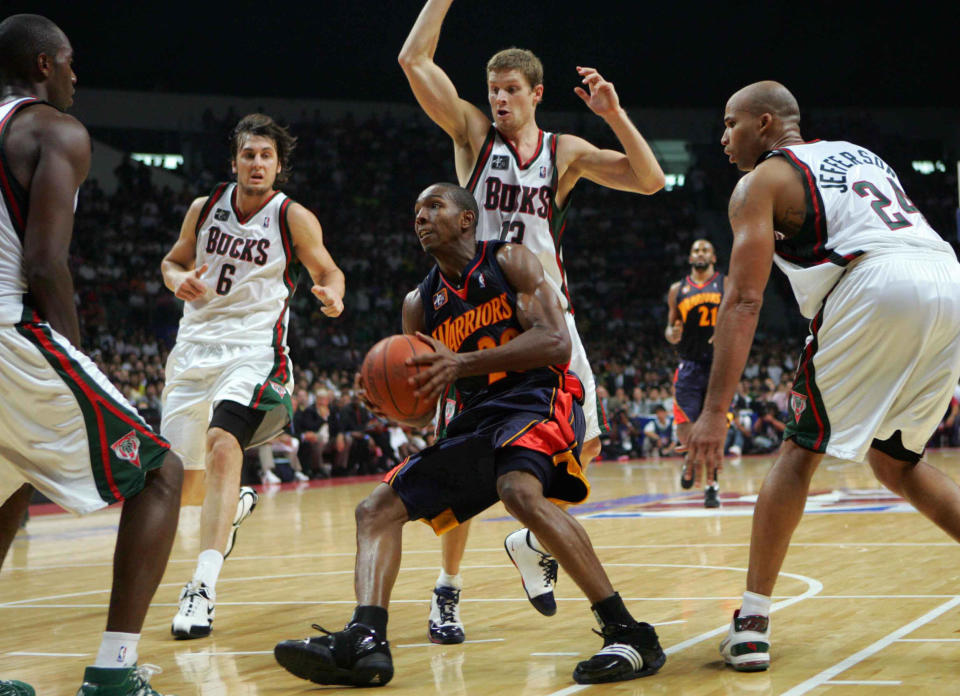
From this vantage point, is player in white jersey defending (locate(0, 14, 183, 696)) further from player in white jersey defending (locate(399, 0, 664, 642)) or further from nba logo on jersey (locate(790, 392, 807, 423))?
nba logo on jersey (locate(790, 392, 807, 423))

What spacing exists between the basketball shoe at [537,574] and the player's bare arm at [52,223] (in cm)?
216

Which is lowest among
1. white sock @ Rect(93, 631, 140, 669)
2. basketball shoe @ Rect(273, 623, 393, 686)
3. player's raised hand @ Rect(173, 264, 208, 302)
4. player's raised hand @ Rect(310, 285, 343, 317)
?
basketball shoe @ Rect(273, 623, 393, 686)

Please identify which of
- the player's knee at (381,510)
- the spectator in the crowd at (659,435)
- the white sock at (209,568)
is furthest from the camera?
the spectator in the crowd at (659,435)

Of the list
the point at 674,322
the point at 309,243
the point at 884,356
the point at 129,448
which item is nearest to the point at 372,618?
the point at 129,448

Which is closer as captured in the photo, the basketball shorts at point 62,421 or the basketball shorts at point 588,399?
the basketball shorts at point 62,421

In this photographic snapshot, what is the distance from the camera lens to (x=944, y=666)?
3.65 metres

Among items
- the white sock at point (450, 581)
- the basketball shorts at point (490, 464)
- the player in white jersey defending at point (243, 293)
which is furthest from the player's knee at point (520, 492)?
the player in white jersey defending at point (243, 293)

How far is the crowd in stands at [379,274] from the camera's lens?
16750 mm

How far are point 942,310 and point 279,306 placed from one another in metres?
3.36

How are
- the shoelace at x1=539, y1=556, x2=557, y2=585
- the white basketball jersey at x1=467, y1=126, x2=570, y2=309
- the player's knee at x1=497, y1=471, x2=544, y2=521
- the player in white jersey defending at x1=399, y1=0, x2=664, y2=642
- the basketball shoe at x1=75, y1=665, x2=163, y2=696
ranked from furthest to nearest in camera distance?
1. the white basketball jersey at x1=467, y1=126, x2=570, y2=309
2. the player in white jersey defending at x1=399, y1=0, x2=664, y2=642
3. the shoelace at x1=539, y1=556, x2=557, y2=585
4. the player's knee at x1=497, y1=471, x2=544, y2=521
5. the basketball shoe at x1=75, y1=665, x2=163, y2=696

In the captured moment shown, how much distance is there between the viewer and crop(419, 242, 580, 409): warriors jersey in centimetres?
436

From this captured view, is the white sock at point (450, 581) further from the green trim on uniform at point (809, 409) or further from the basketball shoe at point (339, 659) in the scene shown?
the green trim on uniform at point (809, 409)

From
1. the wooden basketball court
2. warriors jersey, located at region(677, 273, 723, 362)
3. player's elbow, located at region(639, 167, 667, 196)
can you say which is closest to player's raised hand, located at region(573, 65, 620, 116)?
player's elbow, located at region(639, 167, 667, 196)

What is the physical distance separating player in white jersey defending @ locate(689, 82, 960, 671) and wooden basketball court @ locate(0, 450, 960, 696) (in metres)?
0.41
